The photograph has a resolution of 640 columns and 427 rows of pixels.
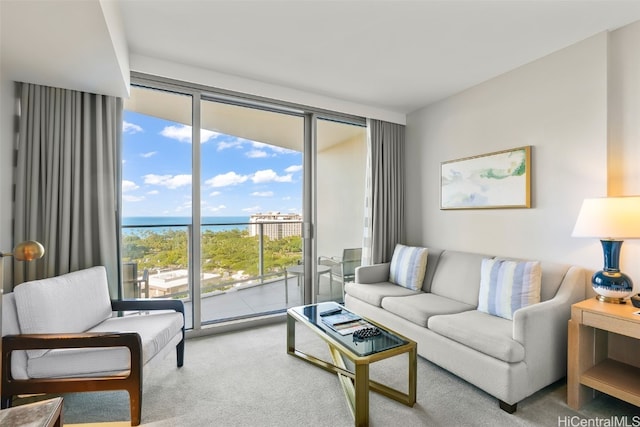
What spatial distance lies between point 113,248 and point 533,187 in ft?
12.2

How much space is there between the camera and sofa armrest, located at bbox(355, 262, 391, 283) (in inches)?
140

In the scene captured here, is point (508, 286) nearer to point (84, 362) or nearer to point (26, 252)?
point (84, 362)

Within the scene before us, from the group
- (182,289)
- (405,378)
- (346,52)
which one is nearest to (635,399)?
(405,378)

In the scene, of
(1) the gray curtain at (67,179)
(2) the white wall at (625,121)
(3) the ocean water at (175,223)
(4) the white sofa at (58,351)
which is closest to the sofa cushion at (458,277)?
(2) the white wall at (625,121)

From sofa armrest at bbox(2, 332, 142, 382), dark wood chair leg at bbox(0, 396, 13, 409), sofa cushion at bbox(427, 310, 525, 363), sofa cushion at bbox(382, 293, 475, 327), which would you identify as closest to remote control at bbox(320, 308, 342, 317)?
sofa cushion at bbox(382, 293, 475, 327)

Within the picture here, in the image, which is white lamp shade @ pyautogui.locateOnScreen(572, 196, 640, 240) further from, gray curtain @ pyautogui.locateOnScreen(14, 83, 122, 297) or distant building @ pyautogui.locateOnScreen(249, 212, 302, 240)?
gray curtain @ pyautogui.locateOnScreen(14, 83, 122, 297)

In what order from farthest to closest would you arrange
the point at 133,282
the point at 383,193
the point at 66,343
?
the point at 383,193 → the point at 133,282 → the point at 66,343

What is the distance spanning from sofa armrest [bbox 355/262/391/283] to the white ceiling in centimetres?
211

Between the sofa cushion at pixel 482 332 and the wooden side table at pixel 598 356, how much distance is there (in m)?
0.37

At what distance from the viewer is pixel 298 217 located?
379cm

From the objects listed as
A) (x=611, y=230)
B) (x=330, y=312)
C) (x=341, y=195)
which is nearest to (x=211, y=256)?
(x=330, y=312)

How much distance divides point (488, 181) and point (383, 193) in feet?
4.10

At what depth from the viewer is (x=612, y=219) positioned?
77.5 inches

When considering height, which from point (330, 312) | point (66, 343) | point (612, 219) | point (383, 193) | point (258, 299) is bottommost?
point (258, 299)
